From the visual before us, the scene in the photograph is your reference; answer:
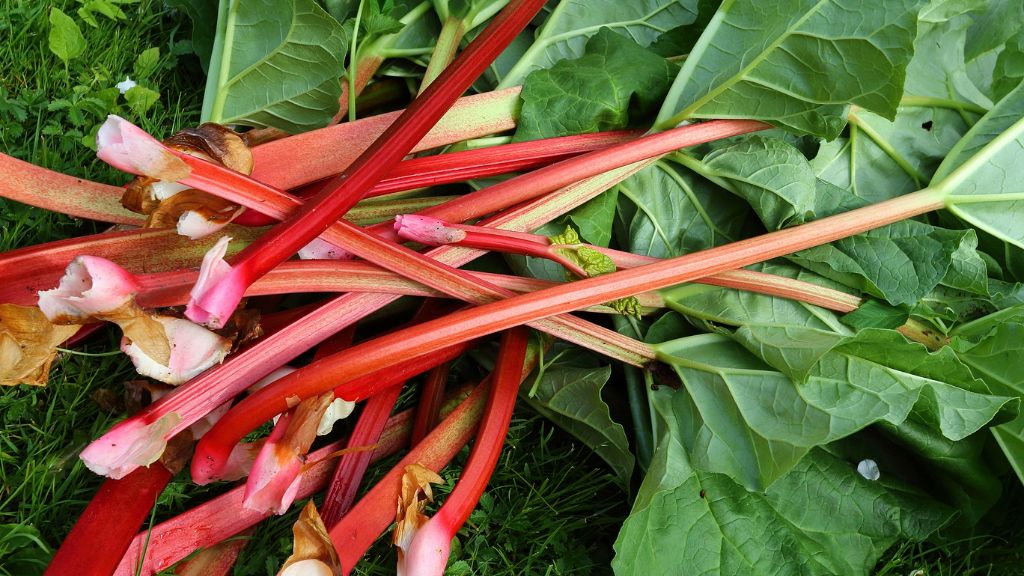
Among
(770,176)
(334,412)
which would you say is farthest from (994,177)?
(334,412)

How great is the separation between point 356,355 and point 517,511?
600 millimetres

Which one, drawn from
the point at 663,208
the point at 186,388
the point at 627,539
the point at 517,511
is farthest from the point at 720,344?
the point at 186,388

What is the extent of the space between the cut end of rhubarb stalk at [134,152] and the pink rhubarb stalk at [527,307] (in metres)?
0.45

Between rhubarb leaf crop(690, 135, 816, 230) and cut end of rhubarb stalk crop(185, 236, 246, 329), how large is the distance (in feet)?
3.69

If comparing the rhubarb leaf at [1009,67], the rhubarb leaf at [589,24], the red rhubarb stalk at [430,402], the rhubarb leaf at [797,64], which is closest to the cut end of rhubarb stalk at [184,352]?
the red rhubarb stalk at [430,402]

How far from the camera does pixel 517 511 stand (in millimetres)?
1881

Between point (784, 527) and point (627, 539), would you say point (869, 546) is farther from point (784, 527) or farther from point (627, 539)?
point (627, 539)

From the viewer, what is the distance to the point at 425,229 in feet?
5.49

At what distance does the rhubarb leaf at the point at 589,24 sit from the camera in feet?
6.53

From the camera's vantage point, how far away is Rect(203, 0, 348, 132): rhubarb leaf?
71.8 inches

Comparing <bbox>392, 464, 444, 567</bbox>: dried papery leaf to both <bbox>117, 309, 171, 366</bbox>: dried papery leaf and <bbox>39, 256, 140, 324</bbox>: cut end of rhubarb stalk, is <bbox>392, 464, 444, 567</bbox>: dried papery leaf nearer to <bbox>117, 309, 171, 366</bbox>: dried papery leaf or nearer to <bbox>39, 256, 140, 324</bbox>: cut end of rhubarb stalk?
<bbox>117, 309, 171, 366</bbox>: dried papery leaf

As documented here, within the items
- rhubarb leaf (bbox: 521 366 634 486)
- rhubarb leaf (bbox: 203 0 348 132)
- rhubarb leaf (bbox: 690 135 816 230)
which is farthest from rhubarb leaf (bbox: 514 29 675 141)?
rhubarb leaf (bbox: 521 366 634 486)


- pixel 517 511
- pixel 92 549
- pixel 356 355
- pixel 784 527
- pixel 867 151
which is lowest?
pixel 517 511

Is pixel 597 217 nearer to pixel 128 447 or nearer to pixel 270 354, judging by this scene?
pixel 270 354
